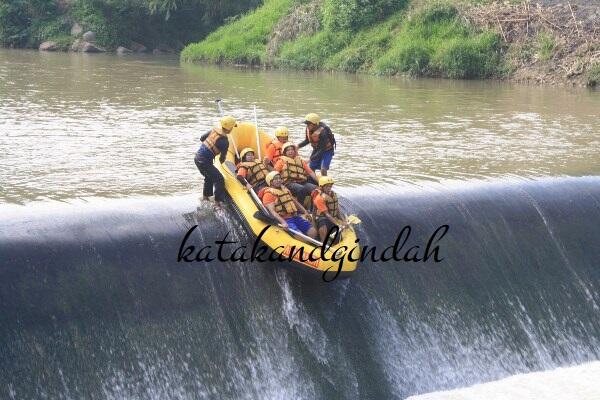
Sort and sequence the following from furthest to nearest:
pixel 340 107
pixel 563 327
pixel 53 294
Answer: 1. pixel 340 107
2. pixel 563 327
3. pixel 53 294

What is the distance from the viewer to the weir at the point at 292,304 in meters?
9.41

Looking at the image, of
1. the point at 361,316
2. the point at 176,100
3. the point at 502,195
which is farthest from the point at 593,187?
the point at 176,100

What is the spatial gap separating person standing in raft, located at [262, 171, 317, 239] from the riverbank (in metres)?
19.7

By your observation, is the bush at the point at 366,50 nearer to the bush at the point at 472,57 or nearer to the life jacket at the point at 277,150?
the bush at the point at 472,57

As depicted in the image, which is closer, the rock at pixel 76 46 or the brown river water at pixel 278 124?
the brown river water at pixel 278 124

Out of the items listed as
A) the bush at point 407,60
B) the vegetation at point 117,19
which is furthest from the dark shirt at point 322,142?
the vegetation at point 117,19

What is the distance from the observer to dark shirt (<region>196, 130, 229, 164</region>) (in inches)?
465

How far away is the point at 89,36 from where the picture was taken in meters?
48.0

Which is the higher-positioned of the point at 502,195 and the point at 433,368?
the point at 502,195

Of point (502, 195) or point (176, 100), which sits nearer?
point (502, 195)

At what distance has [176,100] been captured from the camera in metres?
25.0

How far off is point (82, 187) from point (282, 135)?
10.1ft

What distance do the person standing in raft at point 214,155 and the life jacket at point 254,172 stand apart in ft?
1.05

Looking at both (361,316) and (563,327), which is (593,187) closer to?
(563,327)
